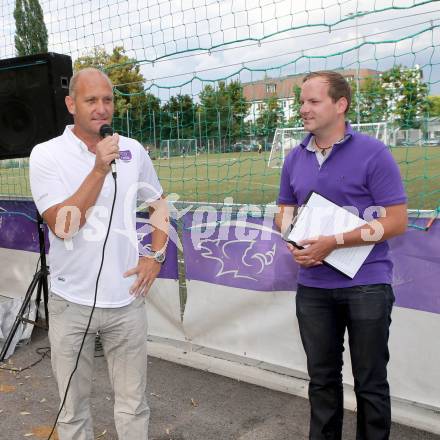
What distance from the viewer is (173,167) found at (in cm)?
515

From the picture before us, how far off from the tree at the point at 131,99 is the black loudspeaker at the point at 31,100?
2.09 ft

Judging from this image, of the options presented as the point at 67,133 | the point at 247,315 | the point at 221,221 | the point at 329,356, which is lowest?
the point at 247,315

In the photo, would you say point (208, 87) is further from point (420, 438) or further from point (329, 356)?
point (420, 438)

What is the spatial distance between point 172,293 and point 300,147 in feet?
7.17

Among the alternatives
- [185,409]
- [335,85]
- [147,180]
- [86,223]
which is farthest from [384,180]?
[185,409]

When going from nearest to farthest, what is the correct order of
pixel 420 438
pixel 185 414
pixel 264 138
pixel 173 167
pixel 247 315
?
pixel 420 438
pixel 185 414
pixel 247 315
pixel 264 138
pixel 173 167

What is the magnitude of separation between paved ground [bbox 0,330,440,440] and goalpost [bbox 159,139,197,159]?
72.1 inches

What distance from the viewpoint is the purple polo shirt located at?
235 centimetres

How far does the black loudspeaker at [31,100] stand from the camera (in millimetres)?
4008

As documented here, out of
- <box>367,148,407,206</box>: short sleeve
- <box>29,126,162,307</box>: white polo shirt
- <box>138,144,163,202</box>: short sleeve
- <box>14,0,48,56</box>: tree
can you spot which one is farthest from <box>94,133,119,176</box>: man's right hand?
<box>14,0,48,56</box>: tree

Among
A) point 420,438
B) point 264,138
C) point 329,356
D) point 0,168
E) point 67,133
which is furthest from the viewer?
point 0,168

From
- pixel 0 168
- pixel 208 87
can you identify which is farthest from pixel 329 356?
pixel 0 168

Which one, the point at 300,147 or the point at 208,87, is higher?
the point at 208,87

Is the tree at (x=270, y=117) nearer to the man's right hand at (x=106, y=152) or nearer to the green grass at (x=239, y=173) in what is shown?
the green grass at (x=239, y=173)
